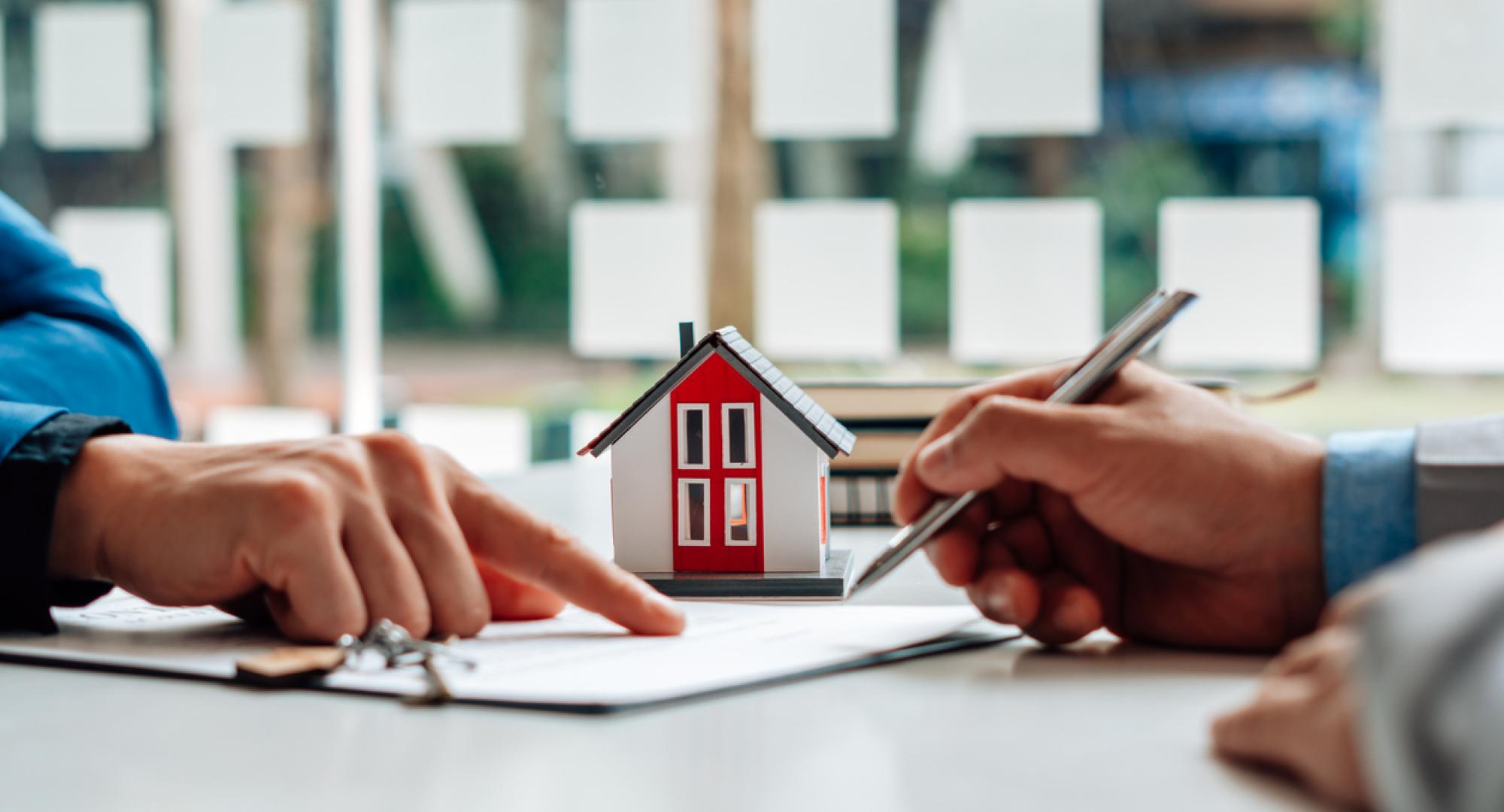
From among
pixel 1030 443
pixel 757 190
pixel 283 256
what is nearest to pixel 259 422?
pixel 283 256

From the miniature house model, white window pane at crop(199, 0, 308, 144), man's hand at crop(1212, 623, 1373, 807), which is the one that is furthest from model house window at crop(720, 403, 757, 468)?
white window pane at crop(199, 0, 308, 144)

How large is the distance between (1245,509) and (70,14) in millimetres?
3560

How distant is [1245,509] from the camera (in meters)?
0.65

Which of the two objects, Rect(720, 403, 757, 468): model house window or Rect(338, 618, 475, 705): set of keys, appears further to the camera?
Rect(720, 403, 757, 468): model house window

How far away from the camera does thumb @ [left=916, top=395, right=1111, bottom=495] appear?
65 cm

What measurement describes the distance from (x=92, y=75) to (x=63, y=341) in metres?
2.88

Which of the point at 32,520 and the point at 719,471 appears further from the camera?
the point at 719,471

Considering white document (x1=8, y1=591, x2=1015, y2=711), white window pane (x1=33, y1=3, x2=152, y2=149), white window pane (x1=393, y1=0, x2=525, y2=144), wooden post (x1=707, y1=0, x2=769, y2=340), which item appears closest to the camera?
white document (x1=8, y1=591, x2=1015, y2=711)

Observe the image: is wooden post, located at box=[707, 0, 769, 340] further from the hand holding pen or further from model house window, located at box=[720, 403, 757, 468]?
the hand holding pen

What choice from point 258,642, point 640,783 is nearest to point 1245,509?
point 640,783

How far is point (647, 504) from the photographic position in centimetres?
86

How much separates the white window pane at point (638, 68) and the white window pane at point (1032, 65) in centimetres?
62

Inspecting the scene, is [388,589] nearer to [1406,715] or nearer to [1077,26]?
[1406,715]

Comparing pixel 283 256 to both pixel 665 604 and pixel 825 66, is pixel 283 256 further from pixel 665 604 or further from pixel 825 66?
pixel 665 604
